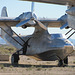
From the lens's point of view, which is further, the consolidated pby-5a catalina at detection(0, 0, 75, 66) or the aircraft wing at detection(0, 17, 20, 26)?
the aircraft wing at detection(0, 17, 20, 26)

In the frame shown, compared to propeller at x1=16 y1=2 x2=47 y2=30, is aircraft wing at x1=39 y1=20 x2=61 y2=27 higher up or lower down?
lower down

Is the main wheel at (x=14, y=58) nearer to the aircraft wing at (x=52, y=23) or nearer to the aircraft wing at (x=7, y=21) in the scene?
the aircraft wing at (x=7, y=21)

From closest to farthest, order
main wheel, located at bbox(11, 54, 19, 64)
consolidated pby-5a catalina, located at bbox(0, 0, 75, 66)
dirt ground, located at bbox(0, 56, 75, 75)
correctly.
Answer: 1. dirt ground, located at bbox(0, 56, 75, 75)
2. consolidated pby-5a catalina, located at bbox(0, 0, 75, 66)
3. main wheel, located at bbox(11, 54, 19, 64)

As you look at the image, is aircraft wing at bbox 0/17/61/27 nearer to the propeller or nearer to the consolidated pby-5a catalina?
the consolidated pby-5a catalina

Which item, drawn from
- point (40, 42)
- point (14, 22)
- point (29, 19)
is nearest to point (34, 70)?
point (40, 42)

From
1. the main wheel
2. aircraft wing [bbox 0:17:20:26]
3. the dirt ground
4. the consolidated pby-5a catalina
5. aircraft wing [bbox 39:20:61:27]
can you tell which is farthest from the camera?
aircraft wing [bbox 39:20:61:27]

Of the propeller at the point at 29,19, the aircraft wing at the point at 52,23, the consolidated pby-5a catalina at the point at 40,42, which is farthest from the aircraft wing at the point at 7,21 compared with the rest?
the aircraft wing at the point at 52,23

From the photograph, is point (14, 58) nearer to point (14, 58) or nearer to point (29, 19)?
point (14, 58)

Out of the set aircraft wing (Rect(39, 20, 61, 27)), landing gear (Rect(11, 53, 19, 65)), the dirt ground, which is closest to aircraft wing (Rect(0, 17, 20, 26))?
aircraft wing (Rect(39, 20, 61, 27))

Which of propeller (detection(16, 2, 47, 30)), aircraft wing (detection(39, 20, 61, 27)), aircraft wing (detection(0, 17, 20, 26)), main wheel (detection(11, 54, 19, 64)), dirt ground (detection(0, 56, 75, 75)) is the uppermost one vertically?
propeller (detection(16, 2, 47, 30))

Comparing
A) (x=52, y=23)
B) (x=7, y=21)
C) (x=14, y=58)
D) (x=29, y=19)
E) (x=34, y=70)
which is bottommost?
(x=14, y=58)

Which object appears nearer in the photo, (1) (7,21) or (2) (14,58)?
(2) (14,58)

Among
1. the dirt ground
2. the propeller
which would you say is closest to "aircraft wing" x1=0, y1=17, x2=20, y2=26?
the propeller

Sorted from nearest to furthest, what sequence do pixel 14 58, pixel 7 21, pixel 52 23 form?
pixel 14 58
pixel 7 21
pixel 52 23
